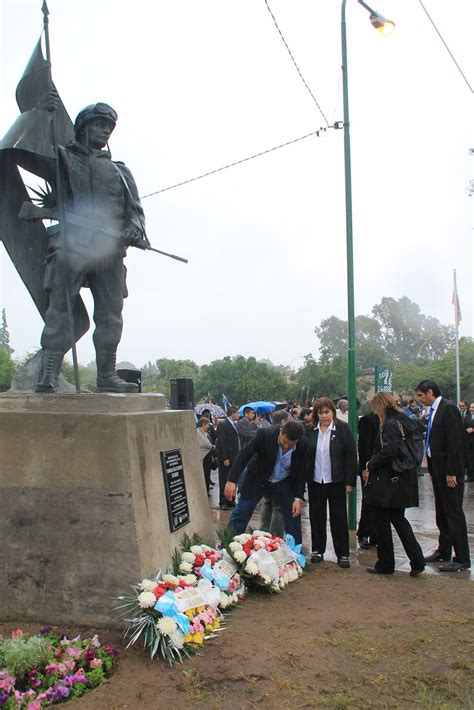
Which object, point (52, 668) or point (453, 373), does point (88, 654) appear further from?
point (453, 373)

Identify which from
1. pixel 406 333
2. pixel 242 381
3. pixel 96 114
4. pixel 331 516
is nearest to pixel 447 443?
pixel 331 516

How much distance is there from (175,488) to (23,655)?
1740mm

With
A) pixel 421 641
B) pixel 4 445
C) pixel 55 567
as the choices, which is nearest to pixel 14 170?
pixel 4 445

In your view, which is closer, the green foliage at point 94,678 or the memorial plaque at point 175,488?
the green foliage at point 94,678

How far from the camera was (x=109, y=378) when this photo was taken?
513cm

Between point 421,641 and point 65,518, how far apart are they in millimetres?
2438

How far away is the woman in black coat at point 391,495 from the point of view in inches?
219

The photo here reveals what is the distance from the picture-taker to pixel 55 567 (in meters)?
4.11

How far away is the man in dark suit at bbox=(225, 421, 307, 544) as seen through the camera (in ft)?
19.7

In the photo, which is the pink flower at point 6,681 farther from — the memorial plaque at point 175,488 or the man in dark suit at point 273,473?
the man in dark suit at point 273,473

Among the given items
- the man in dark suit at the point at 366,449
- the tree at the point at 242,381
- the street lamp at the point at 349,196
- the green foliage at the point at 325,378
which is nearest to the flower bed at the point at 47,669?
the man in dark suit at the point at 366,449

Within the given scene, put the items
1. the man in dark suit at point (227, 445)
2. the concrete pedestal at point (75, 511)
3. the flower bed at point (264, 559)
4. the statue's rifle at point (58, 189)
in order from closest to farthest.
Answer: the concrete pedestal at point (75, 511)
the statue's rifle at point (58, 189)
the flower bed at point (264, 559)
the man in dark suit at point (227, 445)

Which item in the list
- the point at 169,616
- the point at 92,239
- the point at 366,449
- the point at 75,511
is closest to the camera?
the point at 169,616

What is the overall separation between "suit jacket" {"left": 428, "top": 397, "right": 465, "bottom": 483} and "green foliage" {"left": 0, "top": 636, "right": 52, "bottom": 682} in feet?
13.1
